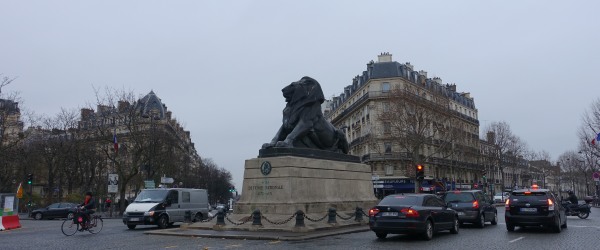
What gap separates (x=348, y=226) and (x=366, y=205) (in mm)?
4439

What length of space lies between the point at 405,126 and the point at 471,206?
31399 mm

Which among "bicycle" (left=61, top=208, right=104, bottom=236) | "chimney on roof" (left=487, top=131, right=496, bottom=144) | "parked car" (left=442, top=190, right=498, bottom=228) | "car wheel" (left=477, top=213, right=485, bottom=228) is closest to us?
"bicycle" (left=61, top=208, right=104, bottom=236)

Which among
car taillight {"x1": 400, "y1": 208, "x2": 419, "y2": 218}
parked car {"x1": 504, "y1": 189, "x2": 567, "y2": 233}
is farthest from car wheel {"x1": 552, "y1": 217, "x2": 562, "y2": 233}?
car taillight {"x1": 400, "y1": 208, "x2": 419, "y2": 218}

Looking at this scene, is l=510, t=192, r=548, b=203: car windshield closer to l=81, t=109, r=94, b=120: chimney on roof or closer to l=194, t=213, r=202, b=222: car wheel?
l=194, t=213, r=202, b=222: car wheel

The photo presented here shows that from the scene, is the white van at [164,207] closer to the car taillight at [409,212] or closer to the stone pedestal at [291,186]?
the stone pedestal at [291,186]

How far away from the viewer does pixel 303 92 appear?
70.8ft

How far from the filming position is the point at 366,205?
23172 millimetres

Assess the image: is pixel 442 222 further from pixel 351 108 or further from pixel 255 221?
pixel 351 108

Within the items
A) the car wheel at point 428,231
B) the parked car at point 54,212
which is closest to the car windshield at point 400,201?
the car wheel at point 428,231

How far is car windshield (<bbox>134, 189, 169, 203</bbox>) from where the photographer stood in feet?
73.2

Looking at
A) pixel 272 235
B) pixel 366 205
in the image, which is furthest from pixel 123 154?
pixel 272 235

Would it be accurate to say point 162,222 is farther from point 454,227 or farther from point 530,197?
point 530,197

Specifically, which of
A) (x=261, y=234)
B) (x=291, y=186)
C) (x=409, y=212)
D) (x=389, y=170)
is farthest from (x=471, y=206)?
(x=389, y=170)

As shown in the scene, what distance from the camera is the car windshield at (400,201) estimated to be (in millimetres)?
14852
